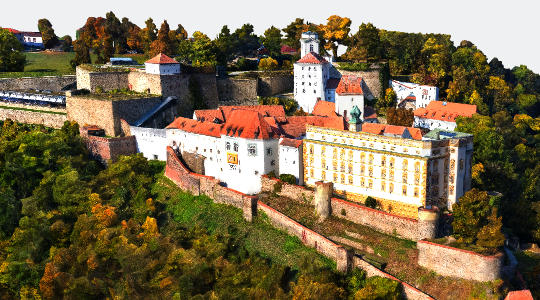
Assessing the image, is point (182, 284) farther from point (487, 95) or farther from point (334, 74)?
point (487, 95)

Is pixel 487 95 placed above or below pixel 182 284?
above

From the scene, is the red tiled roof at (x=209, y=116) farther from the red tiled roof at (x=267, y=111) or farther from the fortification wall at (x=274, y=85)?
the fortification wall at (x=274, y=85)

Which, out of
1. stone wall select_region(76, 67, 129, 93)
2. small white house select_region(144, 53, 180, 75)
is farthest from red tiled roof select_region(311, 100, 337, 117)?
stone wall select_region(76, 67, 129, 93)

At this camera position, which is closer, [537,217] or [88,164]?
[537,217]

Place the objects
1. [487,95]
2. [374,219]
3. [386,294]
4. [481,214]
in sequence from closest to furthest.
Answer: [386,294]
[481,214]
[374,219]
[487,95]

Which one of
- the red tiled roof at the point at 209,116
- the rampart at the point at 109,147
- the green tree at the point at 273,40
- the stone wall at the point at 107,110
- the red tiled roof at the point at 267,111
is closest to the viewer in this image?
the red tiled roof at the point at 209,116

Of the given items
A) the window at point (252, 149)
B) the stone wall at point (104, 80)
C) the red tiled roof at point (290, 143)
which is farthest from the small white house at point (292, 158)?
the stone wall at point (104, 80)

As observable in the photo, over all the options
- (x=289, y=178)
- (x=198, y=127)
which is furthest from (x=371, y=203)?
(x=198, y=127)

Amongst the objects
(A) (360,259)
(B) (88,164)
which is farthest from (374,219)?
(B) (88,164)
